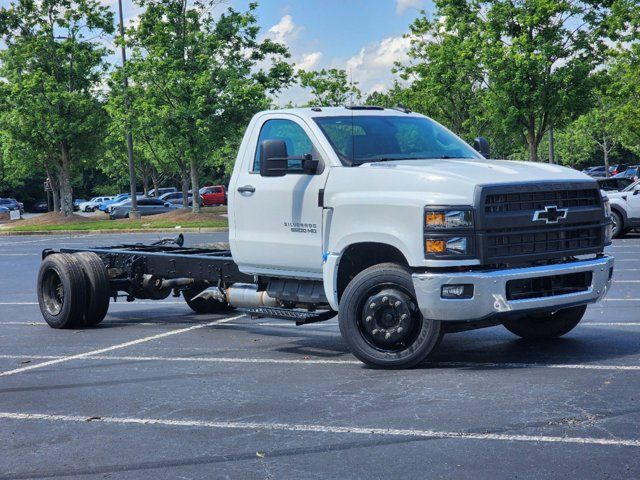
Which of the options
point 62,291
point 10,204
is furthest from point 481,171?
point 10,204

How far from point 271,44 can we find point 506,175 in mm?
34203

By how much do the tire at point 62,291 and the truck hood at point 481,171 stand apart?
14.7 ft

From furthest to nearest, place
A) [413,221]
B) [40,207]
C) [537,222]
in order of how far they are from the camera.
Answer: [40,207] → [537,222] → [413,221]

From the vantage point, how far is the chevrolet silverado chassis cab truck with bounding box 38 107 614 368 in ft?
23.2

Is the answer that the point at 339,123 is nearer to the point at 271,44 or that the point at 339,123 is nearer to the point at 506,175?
the point at 506,175

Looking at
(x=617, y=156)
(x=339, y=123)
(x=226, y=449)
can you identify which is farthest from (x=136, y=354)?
(x=617, y=156)

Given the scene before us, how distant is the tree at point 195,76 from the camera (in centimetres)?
3862

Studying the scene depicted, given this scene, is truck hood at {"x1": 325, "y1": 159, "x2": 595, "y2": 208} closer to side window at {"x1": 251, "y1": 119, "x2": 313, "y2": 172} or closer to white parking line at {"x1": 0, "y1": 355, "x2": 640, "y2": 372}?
side window at {"x1": 251, "y1": 119, "x2": 313, "y2": 172}

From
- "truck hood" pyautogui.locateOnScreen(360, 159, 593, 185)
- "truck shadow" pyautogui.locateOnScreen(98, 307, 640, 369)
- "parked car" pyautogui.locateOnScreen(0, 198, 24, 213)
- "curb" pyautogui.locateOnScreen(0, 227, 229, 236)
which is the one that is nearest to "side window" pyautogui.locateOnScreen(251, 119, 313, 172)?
"truck hood" pyautogui.locateOnScreen(360, 159, 593, 185)

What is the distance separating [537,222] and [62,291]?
6.25 metres

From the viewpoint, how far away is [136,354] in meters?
9.01

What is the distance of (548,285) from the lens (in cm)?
739

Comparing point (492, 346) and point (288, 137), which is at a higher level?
point (288, 137)

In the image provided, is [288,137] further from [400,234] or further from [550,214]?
[550,214]
